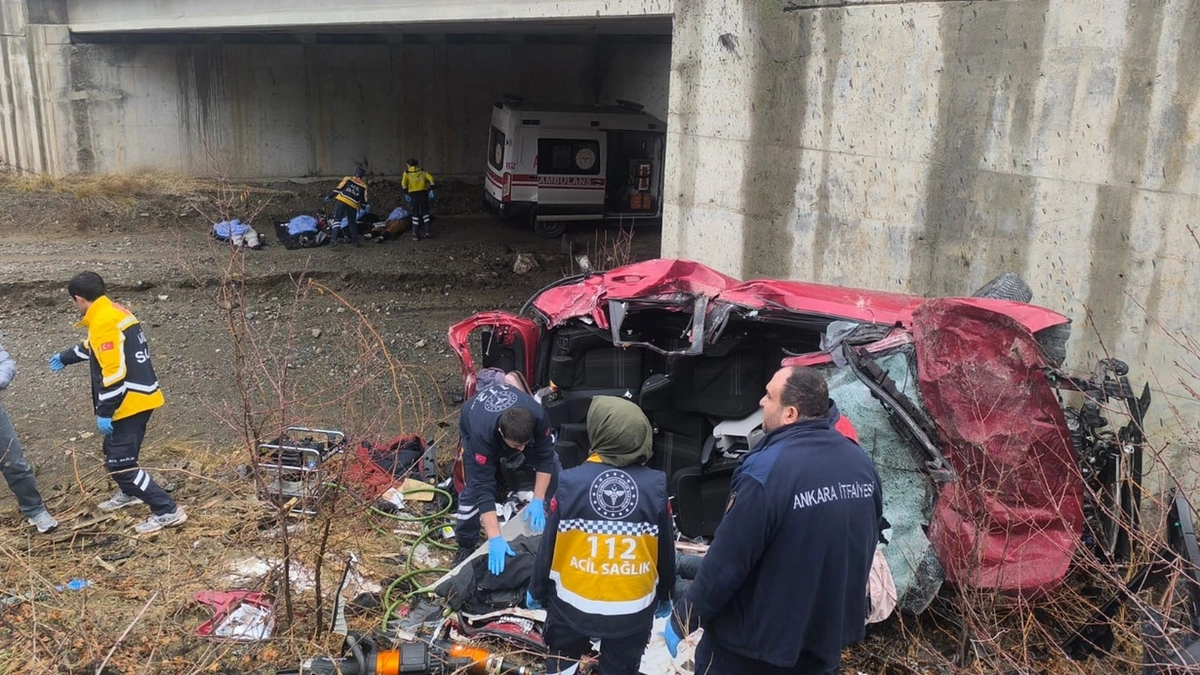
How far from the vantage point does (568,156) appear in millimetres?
16078

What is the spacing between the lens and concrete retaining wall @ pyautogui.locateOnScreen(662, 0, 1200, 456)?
509cm

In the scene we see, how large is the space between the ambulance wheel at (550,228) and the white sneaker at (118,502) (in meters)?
11.1

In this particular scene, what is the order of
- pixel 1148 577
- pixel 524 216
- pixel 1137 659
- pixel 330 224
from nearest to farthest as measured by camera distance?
pixel 1148 577 < pixel 1137 659 < pixel 330 224 < pixel 524 216

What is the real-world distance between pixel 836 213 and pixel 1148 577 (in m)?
3.66

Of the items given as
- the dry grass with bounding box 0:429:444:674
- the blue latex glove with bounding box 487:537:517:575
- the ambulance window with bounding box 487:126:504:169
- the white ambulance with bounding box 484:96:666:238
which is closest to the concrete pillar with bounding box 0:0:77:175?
the ambulance window with bounding box 487:126:504:169

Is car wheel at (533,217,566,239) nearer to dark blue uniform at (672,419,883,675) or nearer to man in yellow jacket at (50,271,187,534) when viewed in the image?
man in yellow jacket at (50,271,187,534)

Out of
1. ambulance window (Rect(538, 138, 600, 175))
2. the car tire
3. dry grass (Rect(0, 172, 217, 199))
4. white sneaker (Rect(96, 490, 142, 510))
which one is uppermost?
ambulance window (Rect(538, 138, 600, 175))

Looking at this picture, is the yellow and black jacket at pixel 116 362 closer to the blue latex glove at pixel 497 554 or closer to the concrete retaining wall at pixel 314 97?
the blue latex glove at pixel 497 554

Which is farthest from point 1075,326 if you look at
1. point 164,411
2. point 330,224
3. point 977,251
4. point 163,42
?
point 163,42

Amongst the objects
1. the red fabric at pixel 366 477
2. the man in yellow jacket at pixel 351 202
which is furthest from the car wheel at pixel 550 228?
the red fabric at pixel 366 477

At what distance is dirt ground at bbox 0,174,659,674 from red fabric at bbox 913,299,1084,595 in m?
2.95

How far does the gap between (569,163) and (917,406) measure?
12358 mm

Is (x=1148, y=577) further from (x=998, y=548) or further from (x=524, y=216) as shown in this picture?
(x=524, y=216)

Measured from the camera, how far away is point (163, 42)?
1792 centimetres
